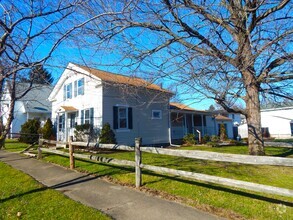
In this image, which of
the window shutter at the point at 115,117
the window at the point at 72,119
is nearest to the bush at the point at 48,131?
the window at the point at 72,119

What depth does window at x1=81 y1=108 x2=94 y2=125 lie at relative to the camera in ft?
53.7

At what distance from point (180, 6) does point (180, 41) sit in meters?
1.88

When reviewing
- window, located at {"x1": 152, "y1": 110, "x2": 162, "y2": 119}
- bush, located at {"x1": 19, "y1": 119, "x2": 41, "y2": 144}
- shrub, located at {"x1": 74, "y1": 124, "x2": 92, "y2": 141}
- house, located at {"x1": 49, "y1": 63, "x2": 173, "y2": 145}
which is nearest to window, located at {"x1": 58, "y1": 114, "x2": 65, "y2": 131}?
house, located at {"x1": 49, "y1": 63, "x2": 173, "y2": 145}

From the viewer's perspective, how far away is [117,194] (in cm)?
541

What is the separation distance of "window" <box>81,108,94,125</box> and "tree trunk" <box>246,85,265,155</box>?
1029 cm

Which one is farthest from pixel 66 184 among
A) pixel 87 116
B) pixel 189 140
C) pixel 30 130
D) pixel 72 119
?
pixel 30 130

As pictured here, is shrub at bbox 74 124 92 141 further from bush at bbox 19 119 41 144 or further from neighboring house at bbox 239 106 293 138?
neighboring house at bbox 239 106 293 138

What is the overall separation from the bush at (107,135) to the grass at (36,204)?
7944mm

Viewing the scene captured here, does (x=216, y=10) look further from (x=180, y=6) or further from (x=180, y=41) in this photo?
(x=180, y=41)

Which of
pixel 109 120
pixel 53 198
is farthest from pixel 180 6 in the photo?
pixel 109 120

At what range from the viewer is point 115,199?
5.07 m

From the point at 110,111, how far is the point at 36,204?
11478mm

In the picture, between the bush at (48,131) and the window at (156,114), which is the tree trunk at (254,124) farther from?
the bush at (48,131)

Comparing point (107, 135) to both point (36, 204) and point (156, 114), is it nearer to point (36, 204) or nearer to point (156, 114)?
point (156, 114)
